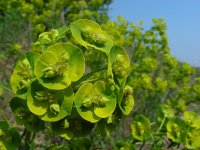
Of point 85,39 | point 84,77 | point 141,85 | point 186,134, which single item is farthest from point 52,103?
point 141,85

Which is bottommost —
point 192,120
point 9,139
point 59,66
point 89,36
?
point 9,139

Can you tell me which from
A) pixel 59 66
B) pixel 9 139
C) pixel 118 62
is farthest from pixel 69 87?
pixel 9 139

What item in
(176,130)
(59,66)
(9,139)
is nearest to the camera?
(59,66)

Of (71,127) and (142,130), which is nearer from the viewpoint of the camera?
(71,127)

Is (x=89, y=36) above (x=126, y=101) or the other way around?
above

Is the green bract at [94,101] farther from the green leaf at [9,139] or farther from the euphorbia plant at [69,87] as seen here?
the green leaf at [9,139]

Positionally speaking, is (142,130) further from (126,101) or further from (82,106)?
(82,106)

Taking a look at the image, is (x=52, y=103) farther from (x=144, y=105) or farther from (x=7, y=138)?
(x=144, y=105)
